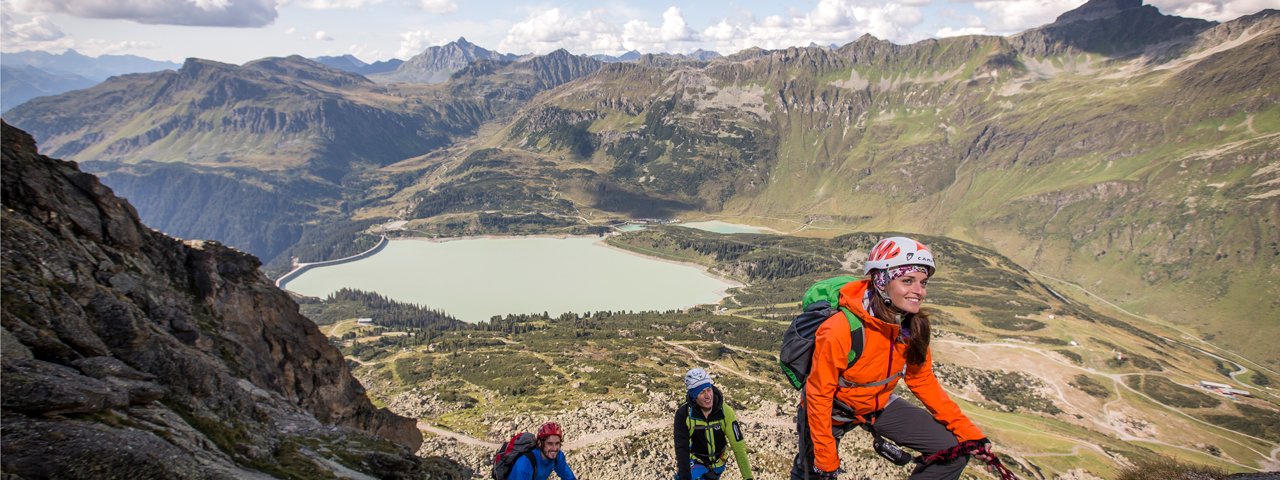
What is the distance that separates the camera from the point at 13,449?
8000 mm

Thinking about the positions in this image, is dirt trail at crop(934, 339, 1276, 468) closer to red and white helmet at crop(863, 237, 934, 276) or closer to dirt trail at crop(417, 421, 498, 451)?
dirt trail at crop(417, 421, 498, 451)

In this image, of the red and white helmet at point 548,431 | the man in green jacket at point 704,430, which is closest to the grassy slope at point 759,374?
the red and white helmet at point 548,431

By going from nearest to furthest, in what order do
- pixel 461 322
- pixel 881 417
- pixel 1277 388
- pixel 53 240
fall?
pixel 881 417
pixel 53 240
pixel 1277 388
pixel 461 322

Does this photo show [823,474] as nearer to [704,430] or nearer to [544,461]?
[704,430]

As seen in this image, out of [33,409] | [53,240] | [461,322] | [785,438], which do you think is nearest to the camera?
[33,409]

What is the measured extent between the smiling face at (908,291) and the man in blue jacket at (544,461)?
24.9ft

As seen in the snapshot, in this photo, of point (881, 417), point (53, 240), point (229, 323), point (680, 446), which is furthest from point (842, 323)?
point (229, 323)

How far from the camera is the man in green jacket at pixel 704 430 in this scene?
36.7ft

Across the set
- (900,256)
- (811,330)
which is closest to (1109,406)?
(900,256)

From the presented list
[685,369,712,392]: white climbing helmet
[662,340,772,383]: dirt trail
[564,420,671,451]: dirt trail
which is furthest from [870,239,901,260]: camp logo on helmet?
[662,340,772,383]: dirt trail

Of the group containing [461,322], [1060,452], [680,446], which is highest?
[680,446]

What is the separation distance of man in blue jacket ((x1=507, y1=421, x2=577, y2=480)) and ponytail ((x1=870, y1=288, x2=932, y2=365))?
7.33 m

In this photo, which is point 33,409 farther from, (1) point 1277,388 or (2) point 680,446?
(1) point 1277,388

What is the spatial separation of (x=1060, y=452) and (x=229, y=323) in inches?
4393
